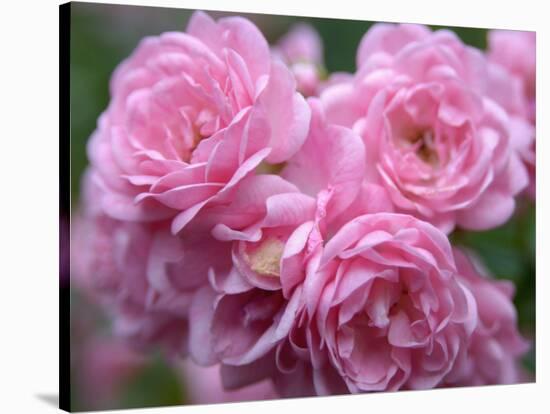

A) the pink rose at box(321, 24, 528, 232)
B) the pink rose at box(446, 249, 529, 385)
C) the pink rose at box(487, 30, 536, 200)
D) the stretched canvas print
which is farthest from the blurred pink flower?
the pink rose at box(487, 30, 536, 200)

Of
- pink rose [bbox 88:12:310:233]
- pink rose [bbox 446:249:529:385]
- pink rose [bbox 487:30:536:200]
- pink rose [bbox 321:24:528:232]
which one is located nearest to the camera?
pink rose [bbox 88:12:310:233]

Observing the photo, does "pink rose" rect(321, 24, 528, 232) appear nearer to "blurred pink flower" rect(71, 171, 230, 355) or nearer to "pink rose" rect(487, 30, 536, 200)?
"pink rose" rect(487, 30, 536, 200)

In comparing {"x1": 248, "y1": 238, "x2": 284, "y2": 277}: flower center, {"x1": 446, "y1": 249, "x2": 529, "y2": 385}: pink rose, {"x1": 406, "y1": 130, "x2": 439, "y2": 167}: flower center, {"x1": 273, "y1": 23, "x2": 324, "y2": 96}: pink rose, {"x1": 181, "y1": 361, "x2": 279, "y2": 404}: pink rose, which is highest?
{"x1": 273, "y1": 23, "x2": 324, "y2": 96}: pink rose

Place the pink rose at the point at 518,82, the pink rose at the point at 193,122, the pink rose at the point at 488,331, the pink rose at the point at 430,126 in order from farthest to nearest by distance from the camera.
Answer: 1. the pink rose at the point at 518,82
2. the pink rose at the point at 488,331
3. the pink rose at the point at 430,126
4. the pink rose at the point at 193,122

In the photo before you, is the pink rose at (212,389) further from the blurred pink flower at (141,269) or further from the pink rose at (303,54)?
the pink rose at (303,54)

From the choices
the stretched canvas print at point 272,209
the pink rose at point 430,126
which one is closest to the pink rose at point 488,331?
the stretched canvas print at point 272,209

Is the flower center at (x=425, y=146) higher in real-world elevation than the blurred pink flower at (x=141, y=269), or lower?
higher

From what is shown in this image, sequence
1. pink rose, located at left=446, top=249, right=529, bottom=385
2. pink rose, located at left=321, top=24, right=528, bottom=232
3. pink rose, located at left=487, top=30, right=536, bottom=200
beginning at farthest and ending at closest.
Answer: pink rose, located at left=487, top=30, right=536, bottom=200, pink rose, located at left=446, top=249, right=529, bottom=385, pink rose, located at left=321, top=24, right=528, bottom=232

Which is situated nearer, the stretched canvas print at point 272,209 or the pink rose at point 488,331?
the stretched canvas print at point 272,209
